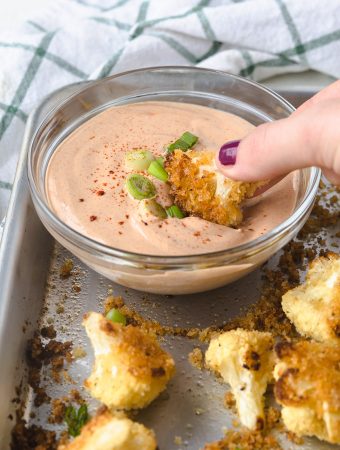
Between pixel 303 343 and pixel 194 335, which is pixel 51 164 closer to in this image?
pixel 194 335

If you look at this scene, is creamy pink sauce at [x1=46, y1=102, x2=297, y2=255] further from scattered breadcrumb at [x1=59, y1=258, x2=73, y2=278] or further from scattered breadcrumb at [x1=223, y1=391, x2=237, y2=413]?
scattered breadcrumb at [x1=223, y1=391, x2=237, y2=413]

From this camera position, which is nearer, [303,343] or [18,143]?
[303,343]

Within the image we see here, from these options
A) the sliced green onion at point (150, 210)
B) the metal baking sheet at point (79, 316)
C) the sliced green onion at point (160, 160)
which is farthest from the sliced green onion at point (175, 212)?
the metal baking sheet at point (79, 316)

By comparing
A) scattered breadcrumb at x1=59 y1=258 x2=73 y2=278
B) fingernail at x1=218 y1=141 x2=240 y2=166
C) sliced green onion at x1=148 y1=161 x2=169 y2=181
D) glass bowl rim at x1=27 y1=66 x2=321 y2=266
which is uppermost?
sliced green onion at x1=148 y1=161 x2=169 y2=181

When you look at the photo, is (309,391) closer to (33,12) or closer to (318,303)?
(318,303)

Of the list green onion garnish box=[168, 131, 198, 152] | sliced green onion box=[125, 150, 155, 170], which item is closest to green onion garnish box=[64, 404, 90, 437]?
sliced green onion box=[125, 150, 155, 170]

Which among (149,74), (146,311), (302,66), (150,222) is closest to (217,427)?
(146,311)
